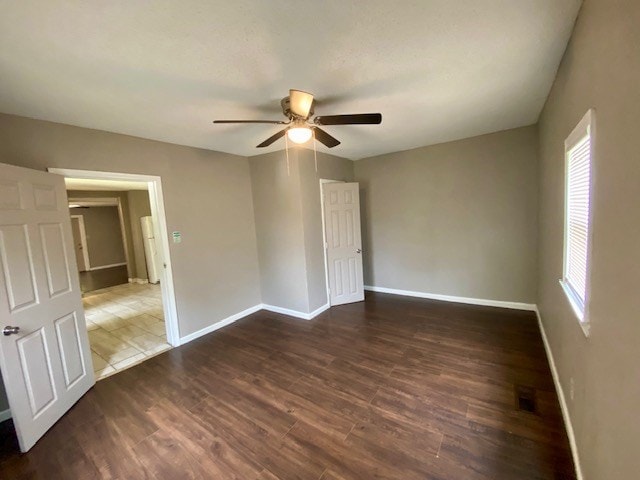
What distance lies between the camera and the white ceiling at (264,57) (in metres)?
1.26

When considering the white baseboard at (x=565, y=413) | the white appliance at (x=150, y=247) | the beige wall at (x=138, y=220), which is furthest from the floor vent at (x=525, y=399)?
the beige wall at (x=138, y=220)

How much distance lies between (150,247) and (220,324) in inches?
A: 153

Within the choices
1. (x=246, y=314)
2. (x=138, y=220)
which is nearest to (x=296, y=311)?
(x=246, y=314)

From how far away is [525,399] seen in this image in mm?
2070

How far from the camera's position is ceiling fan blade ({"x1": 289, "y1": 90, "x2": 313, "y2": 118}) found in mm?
1813

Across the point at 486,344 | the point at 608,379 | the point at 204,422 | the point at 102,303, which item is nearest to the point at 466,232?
the point at 486,344

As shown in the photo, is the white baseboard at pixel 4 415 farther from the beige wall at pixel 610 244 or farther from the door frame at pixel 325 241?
the beige wall at pixel 610 244

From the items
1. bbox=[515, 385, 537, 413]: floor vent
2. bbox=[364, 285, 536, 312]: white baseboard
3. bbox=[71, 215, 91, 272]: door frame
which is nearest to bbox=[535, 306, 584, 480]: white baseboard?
bbox=[515, 385, 537, 413]: floor vent

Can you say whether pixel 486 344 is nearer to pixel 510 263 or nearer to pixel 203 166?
pixel 510 263

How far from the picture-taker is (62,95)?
6.31 ft

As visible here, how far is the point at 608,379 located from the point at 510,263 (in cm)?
305

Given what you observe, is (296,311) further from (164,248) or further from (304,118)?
(304,118)

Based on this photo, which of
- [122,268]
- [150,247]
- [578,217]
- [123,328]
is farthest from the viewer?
[122,268]

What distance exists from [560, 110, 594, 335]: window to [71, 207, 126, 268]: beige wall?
11.6 meters
